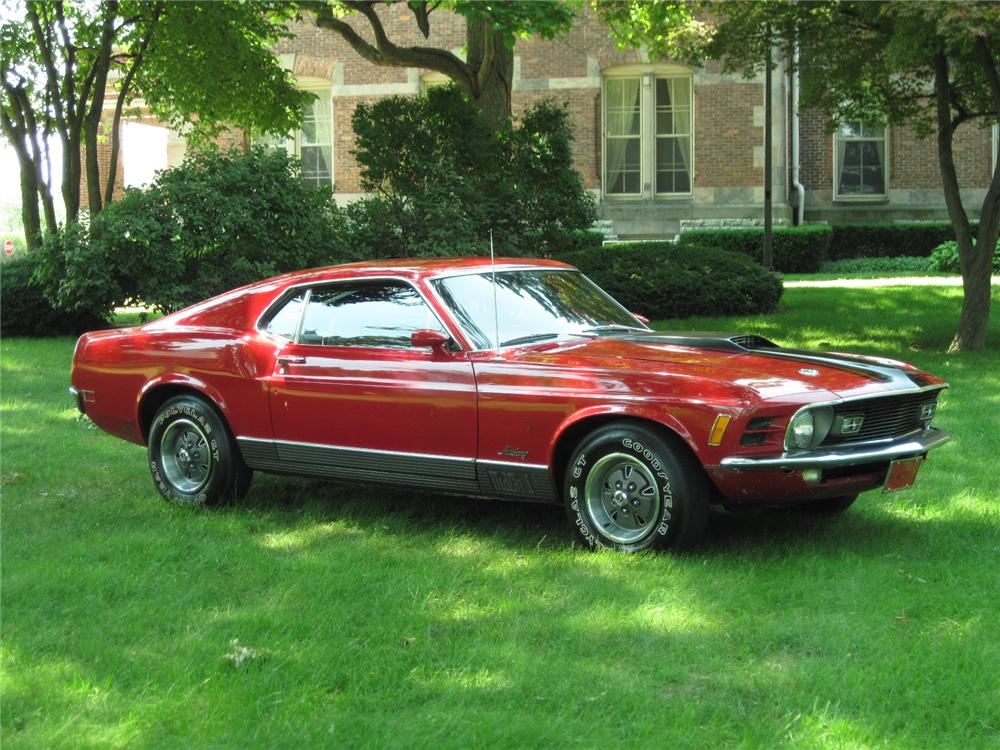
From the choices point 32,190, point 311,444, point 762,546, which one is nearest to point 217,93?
point 32,190

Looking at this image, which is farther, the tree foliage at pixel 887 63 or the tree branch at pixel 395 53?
the tree branch at pixel 395 53

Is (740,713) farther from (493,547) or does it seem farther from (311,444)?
(311,444)

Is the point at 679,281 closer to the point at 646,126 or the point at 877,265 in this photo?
the point at 877,265

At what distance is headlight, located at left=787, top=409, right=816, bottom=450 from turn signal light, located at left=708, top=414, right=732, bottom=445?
0.98 ft

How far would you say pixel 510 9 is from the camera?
14.9 metres

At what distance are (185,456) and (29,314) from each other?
495 inches

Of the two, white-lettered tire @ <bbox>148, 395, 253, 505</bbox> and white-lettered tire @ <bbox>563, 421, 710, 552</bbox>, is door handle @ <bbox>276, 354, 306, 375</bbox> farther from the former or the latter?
white-lettered tire @ <bbox>563, 421, 710, 552</bbox>

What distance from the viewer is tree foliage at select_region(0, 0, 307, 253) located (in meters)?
20.3

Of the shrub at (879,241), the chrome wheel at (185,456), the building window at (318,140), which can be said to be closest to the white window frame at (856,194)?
the shrub at (879,241)

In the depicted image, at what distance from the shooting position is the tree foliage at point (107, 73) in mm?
20328

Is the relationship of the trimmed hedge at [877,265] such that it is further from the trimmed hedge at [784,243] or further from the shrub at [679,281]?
the shrub at [679,281]

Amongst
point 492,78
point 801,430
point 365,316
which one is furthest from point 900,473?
point 492,78

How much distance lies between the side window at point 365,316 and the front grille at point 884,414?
→ 2.18 metres

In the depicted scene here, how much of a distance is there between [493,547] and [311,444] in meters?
1.34
